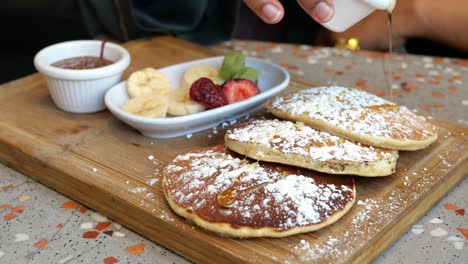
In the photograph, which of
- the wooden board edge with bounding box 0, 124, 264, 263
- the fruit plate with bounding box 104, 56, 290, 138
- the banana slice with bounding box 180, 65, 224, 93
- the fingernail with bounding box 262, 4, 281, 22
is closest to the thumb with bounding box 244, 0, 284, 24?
the fingernail with bounding box 262, 4, 281, 22

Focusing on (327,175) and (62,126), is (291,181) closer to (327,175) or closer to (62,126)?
(327,175)

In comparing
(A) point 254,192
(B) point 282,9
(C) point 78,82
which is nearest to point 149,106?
(C) point 78,82

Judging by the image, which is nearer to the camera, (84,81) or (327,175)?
(327,175)

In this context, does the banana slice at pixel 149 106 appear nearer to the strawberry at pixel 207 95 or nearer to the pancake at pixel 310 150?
the strawberry at pixel 207 95

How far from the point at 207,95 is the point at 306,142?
398 mm

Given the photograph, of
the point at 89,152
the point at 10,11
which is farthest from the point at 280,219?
the point at 10,11

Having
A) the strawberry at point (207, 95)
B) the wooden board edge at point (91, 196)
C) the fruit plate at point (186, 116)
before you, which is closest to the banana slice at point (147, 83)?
the fruit plate at point (186, 116)

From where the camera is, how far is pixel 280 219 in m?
1.08

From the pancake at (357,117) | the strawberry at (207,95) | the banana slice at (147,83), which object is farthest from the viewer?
the banana slice at (147,83)

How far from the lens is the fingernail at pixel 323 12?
1390 millimetres

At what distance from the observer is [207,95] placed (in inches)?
61.9

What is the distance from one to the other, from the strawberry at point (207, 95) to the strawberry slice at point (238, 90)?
0.04 metres

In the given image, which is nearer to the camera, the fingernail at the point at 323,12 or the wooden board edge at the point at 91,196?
the wooden board edge at the point at 91,196

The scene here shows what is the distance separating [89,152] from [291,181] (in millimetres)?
544
